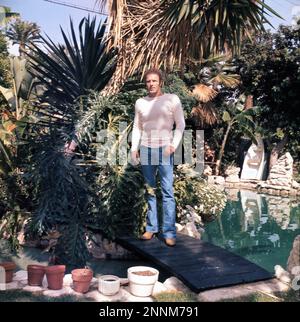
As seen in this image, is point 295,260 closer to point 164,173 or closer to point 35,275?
point 164,173

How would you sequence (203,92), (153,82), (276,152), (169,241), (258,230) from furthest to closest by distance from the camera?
1. (276,152)
2. (203,92)
3. (258,230)
4. (169,241)
5. (153,82)

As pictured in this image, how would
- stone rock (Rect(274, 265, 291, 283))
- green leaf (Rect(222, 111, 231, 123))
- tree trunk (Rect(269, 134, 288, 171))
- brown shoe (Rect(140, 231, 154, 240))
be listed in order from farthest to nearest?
tree trunk (Rect(269, 134, 288, 171)) → green leaf (Rect(222, 111, 231, 123)) → brown shoe (Rect(140, 231, 154, 240)) → stone rock (Rect(274, 265, 291, 283))

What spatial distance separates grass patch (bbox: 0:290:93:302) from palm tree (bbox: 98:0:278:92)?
3.51 meters

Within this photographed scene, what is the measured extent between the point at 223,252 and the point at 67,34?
421 cm

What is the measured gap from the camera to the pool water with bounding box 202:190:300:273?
6.35 m

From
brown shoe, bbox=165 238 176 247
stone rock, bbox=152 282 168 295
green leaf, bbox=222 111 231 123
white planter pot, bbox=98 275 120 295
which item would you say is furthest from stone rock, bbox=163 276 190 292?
green leaf, bbox=222 111 231 123

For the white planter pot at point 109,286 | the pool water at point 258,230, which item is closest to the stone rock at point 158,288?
the white planter pot at point 109,286

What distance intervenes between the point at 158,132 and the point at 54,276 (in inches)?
72.9

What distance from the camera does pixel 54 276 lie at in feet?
11.2

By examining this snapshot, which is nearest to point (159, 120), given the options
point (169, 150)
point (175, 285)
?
point (169, 150)

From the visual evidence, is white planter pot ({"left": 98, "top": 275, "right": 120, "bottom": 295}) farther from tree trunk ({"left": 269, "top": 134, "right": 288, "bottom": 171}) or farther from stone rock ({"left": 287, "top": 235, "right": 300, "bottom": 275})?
tree trunk ({"left": 269, "top": 134, "right": 288, "bottom": 171})

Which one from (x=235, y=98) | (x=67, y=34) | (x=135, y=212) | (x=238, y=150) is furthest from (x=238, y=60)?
(x=135, y=212)

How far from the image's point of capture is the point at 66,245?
465 centimetres
